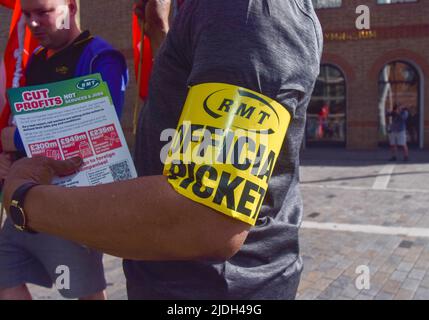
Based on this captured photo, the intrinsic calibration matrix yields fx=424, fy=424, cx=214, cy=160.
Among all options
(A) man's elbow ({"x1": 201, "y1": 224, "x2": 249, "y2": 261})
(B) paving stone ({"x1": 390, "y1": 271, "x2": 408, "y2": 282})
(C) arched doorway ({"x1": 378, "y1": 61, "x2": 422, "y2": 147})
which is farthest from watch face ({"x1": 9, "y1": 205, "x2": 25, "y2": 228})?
(C) arched doorway ({"x1": 378, "y1": 61, "x2": 422, "y2": 147})

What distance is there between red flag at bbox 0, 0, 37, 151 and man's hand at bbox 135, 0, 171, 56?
742 mm

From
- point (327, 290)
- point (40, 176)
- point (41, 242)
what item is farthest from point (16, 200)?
point (327, 290)

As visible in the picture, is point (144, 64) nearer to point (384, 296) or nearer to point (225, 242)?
point (225, 242)

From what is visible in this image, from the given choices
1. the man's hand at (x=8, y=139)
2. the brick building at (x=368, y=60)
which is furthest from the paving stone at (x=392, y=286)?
the brick building at (x=368, y=60)

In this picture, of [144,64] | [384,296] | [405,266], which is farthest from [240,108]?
[405,266]

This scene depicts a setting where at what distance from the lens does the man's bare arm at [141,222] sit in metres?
0.87

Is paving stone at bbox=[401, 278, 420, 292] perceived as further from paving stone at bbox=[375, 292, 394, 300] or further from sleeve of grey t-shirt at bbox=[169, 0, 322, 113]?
sleeve of grey t-shirt at bbox=[169, 0, 322, 113]

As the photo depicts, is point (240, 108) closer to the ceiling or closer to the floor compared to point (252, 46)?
closer to the floor

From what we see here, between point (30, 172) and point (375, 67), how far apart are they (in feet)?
51.0

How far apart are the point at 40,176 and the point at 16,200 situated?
128 mm

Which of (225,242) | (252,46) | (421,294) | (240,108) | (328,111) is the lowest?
(328,111)

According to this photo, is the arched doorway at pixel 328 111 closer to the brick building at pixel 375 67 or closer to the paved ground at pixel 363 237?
the brick building at pixel 375 67

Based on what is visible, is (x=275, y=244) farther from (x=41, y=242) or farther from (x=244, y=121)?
(x=41, y=242)

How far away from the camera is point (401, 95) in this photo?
1554 centimetres
